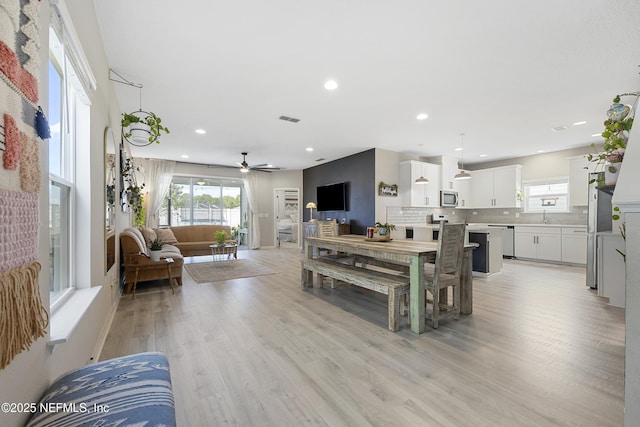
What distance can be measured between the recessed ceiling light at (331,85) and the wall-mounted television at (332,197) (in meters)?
4.13

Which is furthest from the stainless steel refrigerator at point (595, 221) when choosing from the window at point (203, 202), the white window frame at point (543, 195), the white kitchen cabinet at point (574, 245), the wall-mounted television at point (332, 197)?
the window at point (203, 202)

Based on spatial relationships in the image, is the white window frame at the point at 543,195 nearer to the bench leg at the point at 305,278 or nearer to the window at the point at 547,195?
the window at the point at 547,195

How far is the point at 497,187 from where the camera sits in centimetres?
745

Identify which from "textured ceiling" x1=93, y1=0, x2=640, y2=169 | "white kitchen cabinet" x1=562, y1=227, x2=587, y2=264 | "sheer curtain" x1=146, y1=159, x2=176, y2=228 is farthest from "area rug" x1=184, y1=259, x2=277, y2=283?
"white kitchen cabinet" x1=562, y1=227, x2=587, y2=264

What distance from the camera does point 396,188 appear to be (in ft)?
22.6

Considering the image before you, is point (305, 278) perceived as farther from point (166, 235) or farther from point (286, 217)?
point (286, 217)

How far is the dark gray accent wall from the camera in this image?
665 cm

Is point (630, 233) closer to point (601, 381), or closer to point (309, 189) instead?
point (601, 381)

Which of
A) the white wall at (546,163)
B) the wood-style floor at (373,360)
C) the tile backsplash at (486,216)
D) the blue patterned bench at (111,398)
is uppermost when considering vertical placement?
the white wall at (546,163)

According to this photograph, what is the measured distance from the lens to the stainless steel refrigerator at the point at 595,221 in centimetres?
394

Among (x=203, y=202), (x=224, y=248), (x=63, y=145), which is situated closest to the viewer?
(x=63, y=145)

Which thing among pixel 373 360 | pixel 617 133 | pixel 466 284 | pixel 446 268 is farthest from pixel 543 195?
pixel 373 360

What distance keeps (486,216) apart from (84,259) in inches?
347

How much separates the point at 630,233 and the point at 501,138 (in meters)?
5.26
